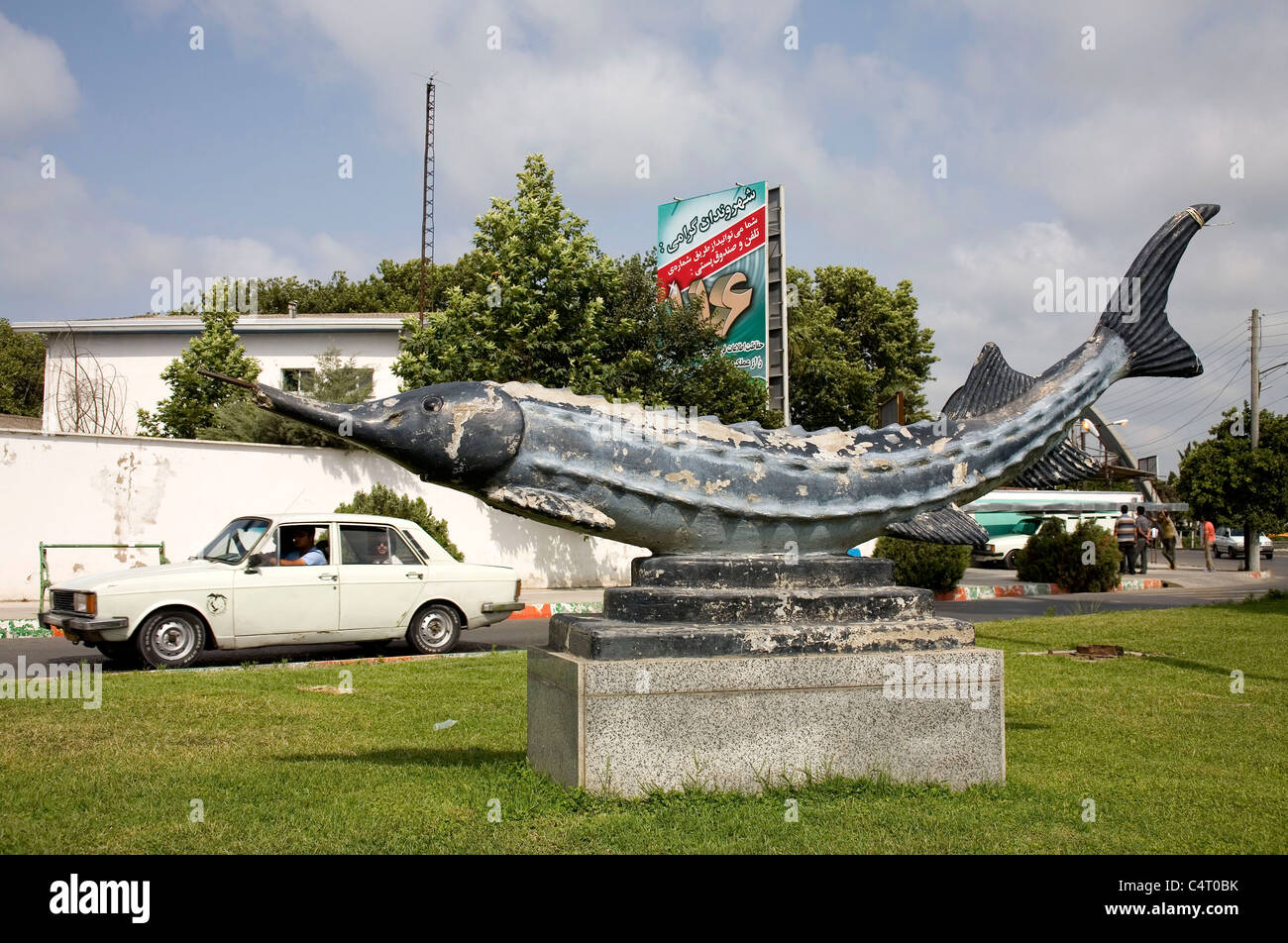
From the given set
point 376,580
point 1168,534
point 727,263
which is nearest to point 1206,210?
point 376,580

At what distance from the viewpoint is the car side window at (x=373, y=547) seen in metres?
11.8

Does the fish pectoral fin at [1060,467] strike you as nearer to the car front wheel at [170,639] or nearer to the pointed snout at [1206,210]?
the pointed snout at [1206,210]

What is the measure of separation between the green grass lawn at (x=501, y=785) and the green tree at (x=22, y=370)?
3759cm

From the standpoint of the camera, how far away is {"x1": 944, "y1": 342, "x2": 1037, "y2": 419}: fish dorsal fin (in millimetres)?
5809

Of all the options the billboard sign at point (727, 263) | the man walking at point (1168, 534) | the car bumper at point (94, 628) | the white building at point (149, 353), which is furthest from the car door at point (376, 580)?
the man walking at point (1168, 534)

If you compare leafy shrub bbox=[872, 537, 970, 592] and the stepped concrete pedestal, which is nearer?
the stepped concrete pedestal

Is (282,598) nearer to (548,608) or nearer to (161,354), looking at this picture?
(548,608)

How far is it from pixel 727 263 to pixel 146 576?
64.7ft

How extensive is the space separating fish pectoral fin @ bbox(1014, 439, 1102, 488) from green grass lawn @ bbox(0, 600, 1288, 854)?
5.28 feet

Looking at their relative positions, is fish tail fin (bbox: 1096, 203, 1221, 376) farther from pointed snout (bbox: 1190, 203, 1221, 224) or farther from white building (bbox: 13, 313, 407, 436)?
white building (bbox: 13, 313, 407, 436)

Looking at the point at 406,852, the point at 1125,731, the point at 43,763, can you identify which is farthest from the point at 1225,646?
the point at 43,763

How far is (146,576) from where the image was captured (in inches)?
424

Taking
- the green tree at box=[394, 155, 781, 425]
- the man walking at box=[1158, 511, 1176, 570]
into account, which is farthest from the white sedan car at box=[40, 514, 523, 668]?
the man walking at box=[1158, 511, 1176, 570]

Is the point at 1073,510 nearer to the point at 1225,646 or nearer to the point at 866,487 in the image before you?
the point at 1225,646
